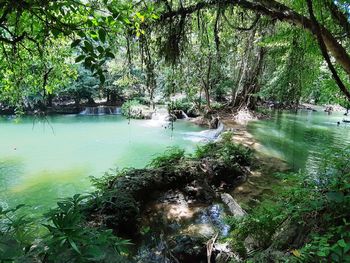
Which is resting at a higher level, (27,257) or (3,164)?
(27,257)

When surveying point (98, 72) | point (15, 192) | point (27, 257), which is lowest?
point (15, 192)

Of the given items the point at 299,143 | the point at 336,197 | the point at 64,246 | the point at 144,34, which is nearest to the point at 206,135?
the point at 299,143

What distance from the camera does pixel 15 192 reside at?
6953mm

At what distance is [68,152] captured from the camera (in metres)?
10.9

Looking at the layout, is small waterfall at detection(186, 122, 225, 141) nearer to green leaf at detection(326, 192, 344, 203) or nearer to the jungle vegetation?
the jungle vegetation

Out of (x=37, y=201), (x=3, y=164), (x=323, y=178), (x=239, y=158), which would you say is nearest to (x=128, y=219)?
(x=323, y=178)

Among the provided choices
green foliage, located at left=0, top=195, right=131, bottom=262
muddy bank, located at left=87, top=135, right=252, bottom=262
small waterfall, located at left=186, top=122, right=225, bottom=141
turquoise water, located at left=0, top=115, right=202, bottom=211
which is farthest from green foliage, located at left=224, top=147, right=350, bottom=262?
small waterfall, located at left=186, top=122, right=225, bottom=141

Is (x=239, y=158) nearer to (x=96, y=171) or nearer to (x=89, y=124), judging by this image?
(x=96, y=171)

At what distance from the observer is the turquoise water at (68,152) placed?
7.11m

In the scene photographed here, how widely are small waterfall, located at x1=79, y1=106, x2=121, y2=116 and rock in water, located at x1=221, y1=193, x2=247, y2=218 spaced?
59.3 feet

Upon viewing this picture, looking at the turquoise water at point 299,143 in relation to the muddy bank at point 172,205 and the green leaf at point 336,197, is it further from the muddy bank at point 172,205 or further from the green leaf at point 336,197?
the green leaf at point 336,197

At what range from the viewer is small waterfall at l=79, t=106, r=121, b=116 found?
22281 mm

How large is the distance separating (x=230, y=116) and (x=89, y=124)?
28.2ft

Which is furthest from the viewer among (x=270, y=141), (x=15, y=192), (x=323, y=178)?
(x=270, y=141)
